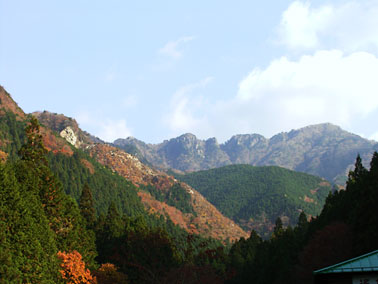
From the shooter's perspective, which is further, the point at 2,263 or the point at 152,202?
the point at 152,202

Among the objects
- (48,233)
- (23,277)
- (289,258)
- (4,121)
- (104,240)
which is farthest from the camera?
(4,121)

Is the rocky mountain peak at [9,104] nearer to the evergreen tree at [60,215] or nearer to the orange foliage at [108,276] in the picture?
the evergreen tree at [60,215]

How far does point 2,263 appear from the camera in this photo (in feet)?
96.4

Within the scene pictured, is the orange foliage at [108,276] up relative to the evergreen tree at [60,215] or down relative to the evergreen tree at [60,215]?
down

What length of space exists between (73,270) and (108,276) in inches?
337

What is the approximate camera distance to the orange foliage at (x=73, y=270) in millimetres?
40969

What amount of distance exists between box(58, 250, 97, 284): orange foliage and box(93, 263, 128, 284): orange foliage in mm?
3931

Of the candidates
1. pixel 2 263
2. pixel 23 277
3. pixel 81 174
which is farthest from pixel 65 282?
pixel 81 174

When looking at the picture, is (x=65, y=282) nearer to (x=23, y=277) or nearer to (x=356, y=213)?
(x=23, y=277)

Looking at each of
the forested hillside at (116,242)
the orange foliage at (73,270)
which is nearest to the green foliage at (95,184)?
the forested hillside at (116,242)

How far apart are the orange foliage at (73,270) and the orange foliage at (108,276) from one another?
3931 mm

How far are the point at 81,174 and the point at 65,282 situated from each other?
373ft

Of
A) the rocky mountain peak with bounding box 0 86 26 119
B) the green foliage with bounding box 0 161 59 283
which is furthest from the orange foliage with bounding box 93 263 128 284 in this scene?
the rocky mountain peak with bounding box 0 86 26 119

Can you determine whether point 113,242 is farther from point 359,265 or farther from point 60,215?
point 359,265
